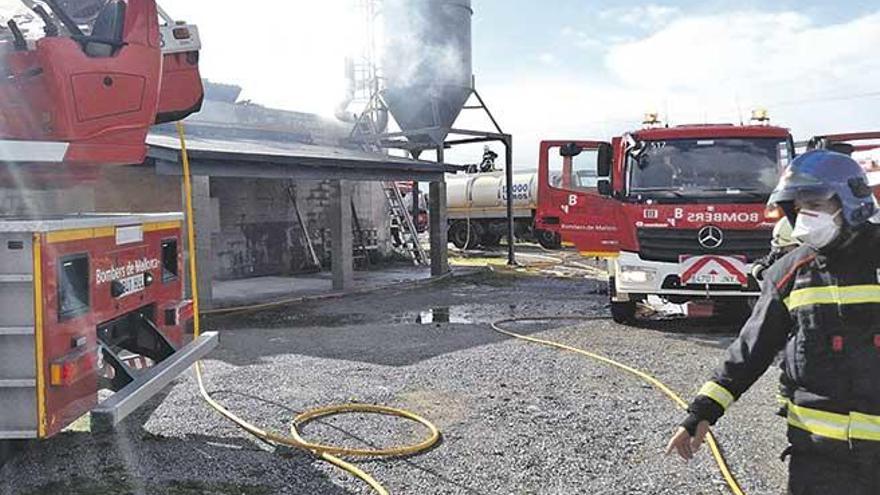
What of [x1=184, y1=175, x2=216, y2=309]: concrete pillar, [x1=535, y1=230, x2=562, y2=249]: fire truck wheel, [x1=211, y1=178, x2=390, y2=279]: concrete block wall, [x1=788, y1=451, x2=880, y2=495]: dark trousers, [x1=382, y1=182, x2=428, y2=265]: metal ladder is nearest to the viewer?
[x1=788, y1=451, x2=880, y2=495]: dark trousers

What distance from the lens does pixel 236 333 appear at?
9336 mm

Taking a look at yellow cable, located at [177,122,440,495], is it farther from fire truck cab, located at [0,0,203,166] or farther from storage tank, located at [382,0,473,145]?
storage tank, located at [382,0,473,145]

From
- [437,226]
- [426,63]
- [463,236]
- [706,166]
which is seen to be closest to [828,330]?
[706,166]

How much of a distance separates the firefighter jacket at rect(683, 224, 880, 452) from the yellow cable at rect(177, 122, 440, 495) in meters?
2.31

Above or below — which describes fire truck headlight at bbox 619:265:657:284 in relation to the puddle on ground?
above

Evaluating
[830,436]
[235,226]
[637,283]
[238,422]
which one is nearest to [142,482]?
[238,422]

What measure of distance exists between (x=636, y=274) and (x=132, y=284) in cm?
572

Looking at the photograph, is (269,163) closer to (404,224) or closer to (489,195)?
(404,224)

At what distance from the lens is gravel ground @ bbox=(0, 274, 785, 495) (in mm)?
4137

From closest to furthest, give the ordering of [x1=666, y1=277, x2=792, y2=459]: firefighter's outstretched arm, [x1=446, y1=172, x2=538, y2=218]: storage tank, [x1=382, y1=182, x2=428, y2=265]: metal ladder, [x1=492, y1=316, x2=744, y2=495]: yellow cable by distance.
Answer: [x1=666, y1=277, x2=792, y2=459]: firefighter's outstretched arm → [x1=492, y1=316, x2=744, y2=495]: yellow cable → [x1=382, y1=182, x2=428, y2=265]: metal ladder → [x1=446, y1=172, x2=538, y2=218]: storage tank

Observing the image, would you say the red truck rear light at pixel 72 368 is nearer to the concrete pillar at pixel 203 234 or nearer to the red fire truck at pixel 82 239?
the red fire truck at pixel 82 239

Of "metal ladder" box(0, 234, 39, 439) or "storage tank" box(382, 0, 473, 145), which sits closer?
"metal ladder" box(0, 234, 39, 439)

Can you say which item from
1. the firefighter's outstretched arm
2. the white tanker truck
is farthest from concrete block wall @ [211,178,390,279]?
the firefighter's outstretched arm

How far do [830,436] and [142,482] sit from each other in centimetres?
352
